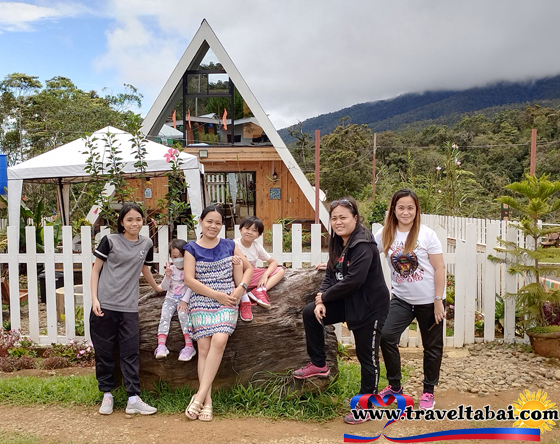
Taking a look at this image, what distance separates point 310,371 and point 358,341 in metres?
0.47

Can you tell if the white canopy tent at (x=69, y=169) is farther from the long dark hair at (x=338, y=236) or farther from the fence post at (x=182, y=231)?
the long dark hair at (x=338, y=236)

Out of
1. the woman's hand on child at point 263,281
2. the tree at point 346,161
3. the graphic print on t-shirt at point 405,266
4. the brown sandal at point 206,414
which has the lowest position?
the brown sandal at point 206,414

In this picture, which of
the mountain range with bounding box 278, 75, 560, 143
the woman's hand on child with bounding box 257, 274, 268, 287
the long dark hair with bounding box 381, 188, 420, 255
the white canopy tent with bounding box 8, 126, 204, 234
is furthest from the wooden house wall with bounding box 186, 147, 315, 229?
the mountain range with bounding box 278, 75, 560, 143

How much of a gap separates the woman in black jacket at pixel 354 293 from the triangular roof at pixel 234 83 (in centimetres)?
968

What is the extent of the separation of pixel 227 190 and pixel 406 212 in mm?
14221

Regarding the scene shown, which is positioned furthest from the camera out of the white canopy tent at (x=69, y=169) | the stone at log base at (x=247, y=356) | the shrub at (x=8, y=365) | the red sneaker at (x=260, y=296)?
the white canopy tent at (x=69, y=169)

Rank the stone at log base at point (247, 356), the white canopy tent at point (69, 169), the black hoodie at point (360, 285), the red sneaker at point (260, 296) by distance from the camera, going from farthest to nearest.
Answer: the white canopy tent at point (69, 169)
the red sneaker at point (260, 296)
the stone at log base at point (247, 356)
the black hoodie at point (360, 285)

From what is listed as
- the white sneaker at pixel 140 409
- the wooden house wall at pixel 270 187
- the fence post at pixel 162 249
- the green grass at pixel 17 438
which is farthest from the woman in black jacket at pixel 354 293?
the wooden house wall at pixel 270 187

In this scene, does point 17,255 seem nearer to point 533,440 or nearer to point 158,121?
point 533,440

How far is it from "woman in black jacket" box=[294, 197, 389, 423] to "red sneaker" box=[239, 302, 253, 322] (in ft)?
1.51

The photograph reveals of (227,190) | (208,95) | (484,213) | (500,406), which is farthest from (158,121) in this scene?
(500,406)

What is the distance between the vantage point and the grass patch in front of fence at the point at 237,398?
11.2ft

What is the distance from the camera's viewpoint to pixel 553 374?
13.8 feet

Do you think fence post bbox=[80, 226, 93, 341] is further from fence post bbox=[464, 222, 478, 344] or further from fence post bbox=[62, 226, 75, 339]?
fence post bbox=[464, 222, 478, 344]
